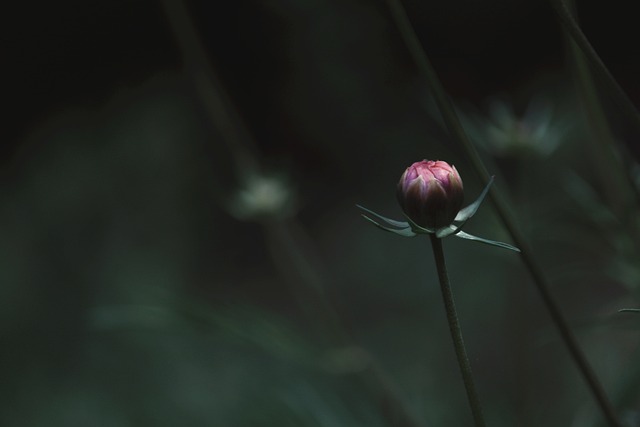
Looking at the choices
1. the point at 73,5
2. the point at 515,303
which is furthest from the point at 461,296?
the point at 73,5

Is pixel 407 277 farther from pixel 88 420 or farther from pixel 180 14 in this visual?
pixel 180 14

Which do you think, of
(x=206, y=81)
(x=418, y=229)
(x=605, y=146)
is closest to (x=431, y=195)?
(x=418, y=229)

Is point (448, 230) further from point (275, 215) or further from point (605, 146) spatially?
point (275, 215)

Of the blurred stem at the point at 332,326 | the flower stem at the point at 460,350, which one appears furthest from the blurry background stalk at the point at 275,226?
the flower stem at the point at 460,350

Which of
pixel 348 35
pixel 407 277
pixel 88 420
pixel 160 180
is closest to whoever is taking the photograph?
pixel 88 420

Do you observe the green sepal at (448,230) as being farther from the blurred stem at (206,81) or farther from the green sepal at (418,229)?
the blurred stem at (206,81)
